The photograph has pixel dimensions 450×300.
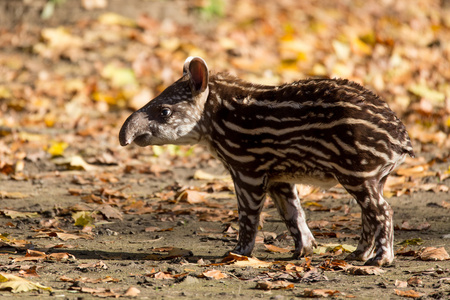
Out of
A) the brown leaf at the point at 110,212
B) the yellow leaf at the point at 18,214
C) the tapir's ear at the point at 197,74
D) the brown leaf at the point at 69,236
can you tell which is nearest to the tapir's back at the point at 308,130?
the tapir's ear at the point at 197,74

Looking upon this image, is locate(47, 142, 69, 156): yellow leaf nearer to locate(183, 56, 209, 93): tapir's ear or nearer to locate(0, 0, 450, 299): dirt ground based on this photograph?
locate(0, 0, 450, 299): dirt ground

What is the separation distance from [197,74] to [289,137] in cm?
112

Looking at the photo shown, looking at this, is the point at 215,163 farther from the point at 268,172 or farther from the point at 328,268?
the point at 328,268

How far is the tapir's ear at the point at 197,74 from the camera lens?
243 inches

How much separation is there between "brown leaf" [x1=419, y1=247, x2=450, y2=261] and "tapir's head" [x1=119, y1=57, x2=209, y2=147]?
7.45 feet

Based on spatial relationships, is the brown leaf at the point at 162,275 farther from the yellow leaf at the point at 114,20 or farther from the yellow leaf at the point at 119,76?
the yellow leaf at the point at 114,20

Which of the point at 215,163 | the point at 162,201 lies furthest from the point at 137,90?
the point at 162,201

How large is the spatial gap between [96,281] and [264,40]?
1046 cm

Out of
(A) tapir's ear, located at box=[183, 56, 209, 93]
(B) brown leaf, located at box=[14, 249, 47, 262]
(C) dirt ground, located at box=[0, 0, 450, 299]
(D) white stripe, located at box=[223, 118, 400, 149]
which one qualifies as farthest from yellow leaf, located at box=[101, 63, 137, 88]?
(B) brown leaf, located at box=[14, 249, 47, 262]

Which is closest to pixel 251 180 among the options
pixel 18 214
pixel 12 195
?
pixel 18 214

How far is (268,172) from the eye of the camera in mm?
6004

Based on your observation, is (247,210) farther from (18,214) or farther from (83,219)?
(18,214)

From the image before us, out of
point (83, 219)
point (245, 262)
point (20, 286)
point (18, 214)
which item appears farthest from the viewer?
point (18, 214)

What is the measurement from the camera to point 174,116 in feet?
20.7
